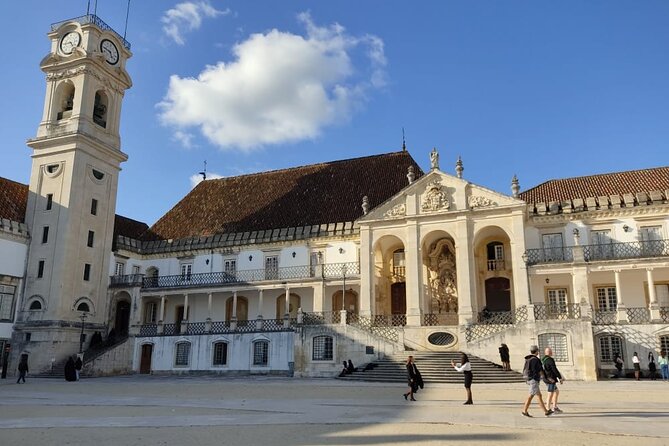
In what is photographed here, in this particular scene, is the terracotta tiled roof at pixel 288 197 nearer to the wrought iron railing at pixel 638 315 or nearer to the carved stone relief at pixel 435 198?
the carved stone relief at pixel 435 198

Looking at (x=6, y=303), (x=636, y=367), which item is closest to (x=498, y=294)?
(x=636, y=367)

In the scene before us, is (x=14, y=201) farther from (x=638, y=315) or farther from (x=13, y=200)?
(x=638, y=315)

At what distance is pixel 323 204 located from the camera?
117 feet

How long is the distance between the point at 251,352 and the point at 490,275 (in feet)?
42.4

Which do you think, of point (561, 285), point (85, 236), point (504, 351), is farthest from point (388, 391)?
point (85, 236)

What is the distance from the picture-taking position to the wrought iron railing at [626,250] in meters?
25.9

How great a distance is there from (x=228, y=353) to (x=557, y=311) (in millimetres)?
16555

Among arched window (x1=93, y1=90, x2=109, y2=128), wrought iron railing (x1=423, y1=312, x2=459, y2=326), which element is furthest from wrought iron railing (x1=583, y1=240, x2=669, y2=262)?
arched window (x1=93, y1=90, x2=109, y2=128)

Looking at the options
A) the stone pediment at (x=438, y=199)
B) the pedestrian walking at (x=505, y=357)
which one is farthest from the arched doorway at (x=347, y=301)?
the pedestrian walking at (x=505, y=357)

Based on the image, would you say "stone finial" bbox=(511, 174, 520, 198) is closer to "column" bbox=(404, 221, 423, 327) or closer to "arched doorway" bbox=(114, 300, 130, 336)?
"column" bbox=(404, 221, 423, 327)

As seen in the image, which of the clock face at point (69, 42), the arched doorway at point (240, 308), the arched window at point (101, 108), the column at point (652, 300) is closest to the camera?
the column at point (652, 300)

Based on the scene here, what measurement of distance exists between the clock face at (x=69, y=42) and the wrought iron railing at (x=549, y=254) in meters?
29.3

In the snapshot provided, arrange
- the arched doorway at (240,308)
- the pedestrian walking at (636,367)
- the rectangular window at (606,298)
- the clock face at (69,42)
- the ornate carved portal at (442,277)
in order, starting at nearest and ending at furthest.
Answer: the pedestrian walking at (636,367), the rectangular window at (606,298), the ornate carved portal at (442,277), the clock face at (69,42), the arched doorway at (240,308)

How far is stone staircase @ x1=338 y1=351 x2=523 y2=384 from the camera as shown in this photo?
21.1 metres
